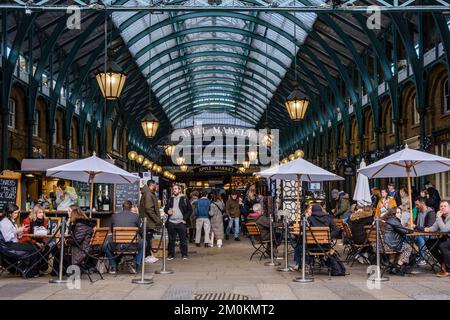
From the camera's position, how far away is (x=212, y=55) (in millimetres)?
35844

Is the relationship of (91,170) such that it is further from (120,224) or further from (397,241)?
(397,241)

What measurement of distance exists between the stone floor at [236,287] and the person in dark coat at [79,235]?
16.3 inches

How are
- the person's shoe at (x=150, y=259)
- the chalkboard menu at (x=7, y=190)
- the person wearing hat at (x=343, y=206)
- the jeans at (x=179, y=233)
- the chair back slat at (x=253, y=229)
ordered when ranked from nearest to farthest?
the person's shoe at (x=150, y=259), the chair back slat at (x=253, y=229), the jeans at (x=179, y=233), the chalkboard menu at (x=7, y=190), the person wearing hat at (x=343, y=206)

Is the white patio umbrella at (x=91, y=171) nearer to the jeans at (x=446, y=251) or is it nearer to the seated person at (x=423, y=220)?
the seated person at (x=423, y=220)

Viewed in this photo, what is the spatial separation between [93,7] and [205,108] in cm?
4536

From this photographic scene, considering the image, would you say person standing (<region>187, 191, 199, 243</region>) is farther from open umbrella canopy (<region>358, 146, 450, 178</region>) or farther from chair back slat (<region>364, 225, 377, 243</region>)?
chair back slat (<region>364, 225, 377, 243</region>)

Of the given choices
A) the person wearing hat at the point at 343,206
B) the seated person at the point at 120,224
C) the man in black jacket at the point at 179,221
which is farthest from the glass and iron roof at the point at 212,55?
the seated person at the point at 120,224

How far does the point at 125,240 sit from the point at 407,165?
225 inches

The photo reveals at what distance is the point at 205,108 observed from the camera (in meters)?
56.6

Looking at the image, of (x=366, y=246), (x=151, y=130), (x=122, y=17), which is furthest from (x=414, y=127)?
(x=122, y=17)

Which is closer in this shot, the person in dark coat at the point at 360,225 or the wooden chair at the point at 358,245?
the wooden chair at the point at 358,245

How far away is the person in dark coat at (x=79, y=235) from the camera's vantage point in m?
10.2

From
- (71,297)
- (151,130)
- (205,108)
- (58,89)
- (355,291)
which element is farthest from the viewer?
(205,108)

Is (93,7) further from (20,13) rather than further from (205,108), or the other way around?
(205,108)
